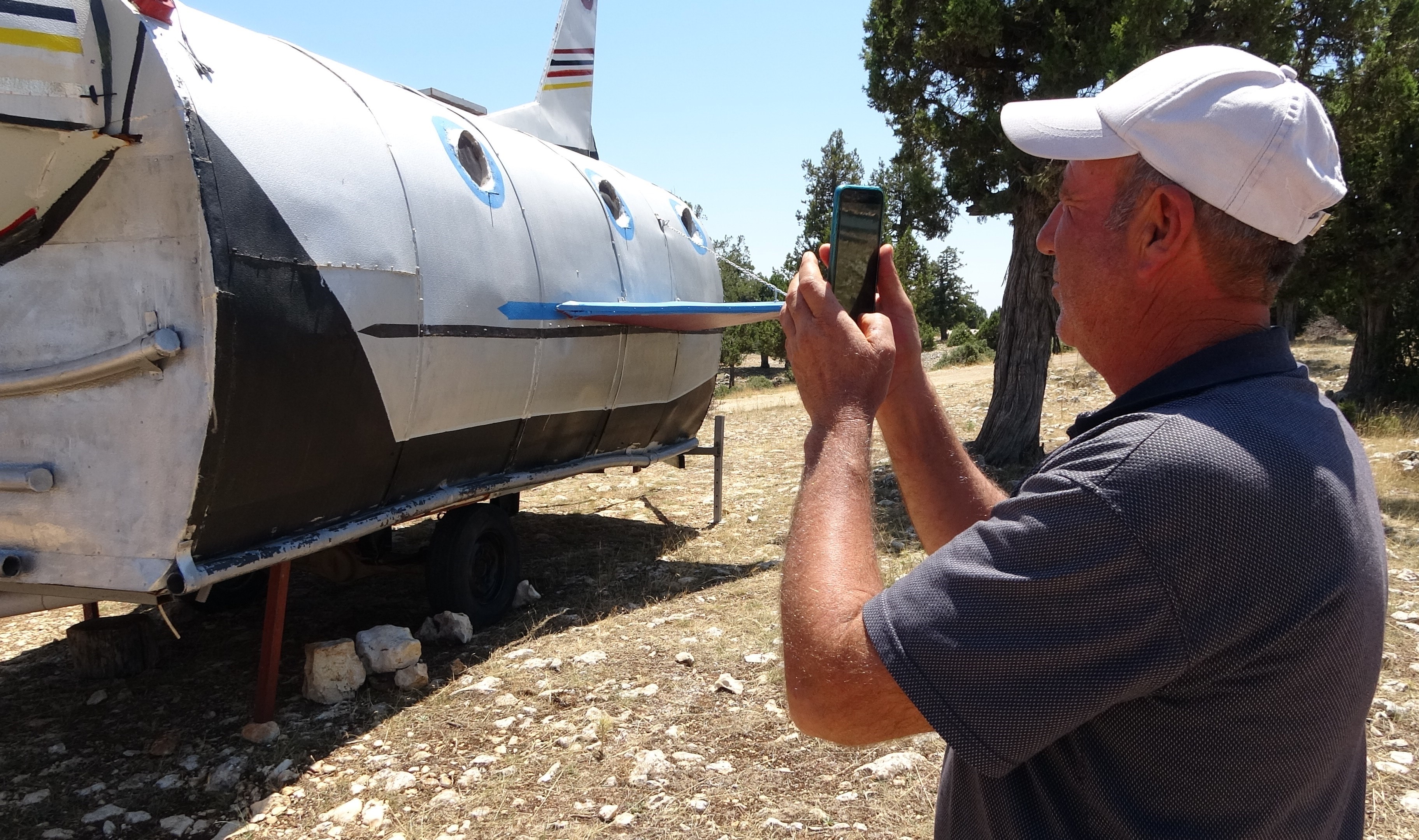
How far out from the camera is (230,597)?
697 cm

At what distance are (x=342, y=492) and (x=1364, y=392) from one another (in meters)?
18.3

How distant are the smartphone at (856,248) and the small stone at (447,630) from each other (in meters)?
4.82

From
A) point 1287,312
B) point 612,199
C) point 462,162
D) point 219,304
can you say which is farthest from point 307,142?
point 1287,312

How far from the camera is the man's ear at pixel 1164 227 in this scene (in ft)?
4.39

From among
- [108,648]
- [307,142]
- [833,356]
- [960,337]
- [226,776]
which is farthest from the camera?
[960,337]

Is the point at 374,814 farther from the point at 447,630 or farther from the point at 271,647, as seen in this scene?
the point at 447,630

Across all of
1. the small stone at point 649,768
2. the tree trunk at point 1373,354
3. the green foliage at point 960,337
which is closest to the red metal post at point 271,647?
the small stone at point 649,768

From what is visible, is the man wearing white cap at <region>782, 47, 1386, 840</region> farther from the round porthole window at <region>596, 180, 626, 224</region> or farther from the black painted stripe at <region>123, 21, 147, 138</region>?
the round porthole window at <region>596, 180, 626, 224</region>

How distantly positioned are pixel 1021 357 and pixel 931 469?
9.80m

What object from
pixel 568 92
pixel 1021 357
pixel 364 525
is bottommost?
pixel 364 525

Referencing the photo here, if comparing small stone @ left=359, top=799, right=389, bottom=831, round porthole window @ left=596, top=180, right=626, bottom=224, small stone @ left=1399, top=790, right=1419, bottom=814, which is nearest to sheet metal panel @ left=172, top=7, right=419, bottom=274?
small stone @ left=359, top=799, right=389, bottom=831

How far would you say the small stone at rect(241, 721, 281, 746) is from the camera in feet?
15.3

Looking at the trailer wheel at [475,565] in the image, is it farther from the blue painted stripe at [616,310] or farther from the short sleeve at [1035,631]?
the short sleeve at [1035,631]

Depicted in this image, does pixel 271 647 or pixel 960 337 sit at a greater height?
pixel 960 337
